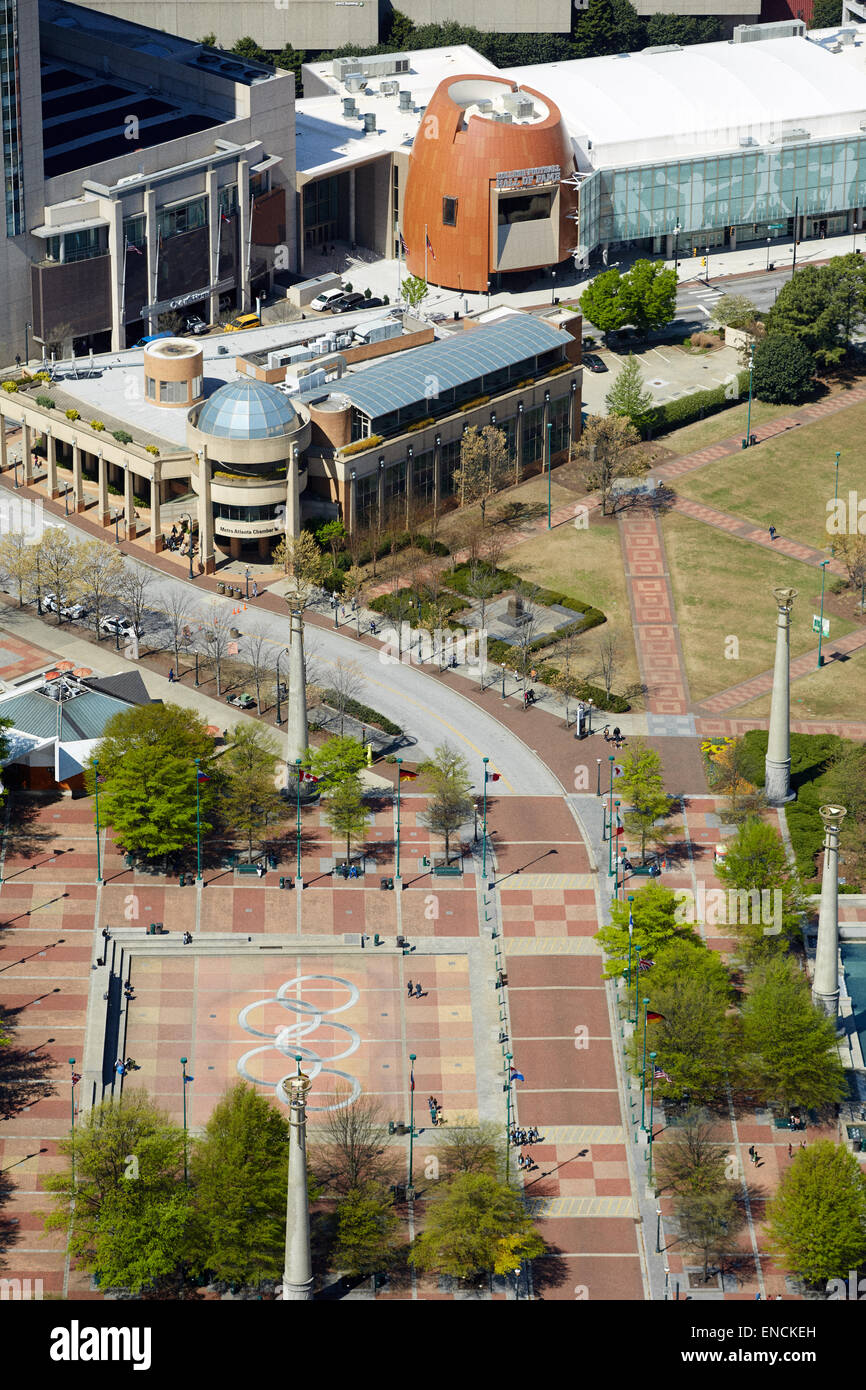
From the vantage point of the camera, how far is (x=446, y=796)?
547 ft

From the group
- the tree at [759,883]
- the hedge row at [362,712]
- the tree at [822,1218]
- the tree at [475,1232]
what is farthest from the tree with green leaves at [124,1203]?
the hedge row at [362,712]

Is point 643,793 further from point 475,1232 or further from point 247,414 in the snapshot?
point 247,414

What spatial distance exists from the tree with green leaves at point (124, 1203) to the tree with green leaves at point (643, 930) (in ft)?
103

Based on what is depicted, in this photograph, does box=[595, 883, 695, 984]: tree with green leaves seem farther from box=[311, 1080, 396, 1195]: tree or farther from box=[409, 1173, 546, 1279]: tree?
box=[409, 1173, 546, 1279]: tree

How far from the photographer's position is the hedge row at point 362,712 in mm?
180250

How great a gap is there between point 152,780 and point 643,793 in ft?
108

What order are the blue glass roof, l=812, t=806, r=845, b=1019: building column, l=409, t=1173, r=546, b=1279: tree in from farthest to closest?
the blue glass roof → l=812, t=806, r=845, b=1019: building column → l=409, t=1173, r=546, b=1279: tree

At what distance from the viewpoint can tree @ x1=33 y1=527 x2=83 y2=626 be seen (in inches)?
7544

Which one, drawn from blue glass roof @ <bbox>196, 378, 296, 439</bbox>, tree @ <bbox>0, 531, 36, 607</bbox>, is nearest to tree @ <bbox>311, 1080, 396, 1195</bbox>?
tree @ <bbox>0, 531, 36, 607</bbox>

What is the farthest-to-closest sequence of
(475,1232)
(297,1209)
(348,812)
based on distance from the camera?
(348,812), (475,1232), (297,1209)

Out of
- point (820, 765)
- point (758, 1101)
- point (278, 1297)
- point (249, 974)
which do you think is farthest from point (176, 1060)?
point (820, 765)

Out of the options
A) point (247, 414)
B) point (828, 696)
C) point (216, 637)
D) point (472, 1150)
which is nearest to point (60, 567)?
point (216, 637)

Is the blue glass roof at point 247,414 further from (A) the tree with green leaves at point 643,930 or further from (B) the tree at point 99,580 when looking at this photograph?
(A) the tree with green leaves at point 643,930

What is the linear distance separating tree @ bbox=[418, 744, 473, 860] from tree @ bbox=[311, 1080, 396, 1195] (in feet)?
87.4
